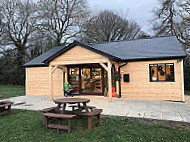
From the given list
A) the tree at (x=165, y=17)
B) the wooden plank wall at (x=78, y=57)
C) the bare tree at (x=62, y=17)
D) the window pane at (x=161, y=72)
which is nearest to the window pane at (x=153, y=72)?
the window pane at (x=161, y=72)

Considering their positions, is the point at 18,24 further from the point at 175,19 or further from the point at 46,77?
the point at 175,19

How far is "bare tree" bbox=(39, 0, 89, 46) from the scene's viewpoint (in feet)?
59.3

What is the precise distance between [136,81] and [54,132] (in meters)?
6.18

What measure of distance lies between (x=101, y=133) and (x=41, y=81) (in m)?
8.81

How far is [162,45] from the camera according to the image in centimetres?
955

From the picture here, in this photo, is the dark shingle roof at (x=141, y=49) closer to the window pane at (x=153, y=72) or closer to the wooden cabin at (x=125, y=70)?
the wooden cabin at (x=125, y=70)

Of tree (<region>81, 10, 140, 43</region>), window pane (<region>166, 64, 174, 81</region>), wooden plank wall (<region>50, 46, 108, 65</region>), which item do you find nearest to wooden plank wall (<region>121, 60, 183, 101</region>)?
window pane (<region>166, 64, 174, 81</region>)

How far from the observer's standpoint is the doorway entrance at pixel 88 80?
10008 mm

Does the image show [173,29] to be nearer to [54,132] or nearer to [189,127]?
[189,127]

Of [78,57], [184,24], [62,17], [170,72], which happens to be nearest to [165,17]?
[184,24]

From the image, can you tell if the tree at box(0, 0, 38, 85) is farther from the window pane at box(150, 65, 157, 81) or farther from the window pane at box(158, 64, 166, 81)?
the window pane at box(158, 64, 166, 81)

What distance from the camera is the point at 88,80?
10.2 metres

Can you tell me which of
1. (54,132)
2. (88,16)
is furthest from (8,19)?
(54,132)

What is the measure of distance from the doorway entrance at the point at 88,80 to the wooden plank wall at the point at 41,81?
1.16m
